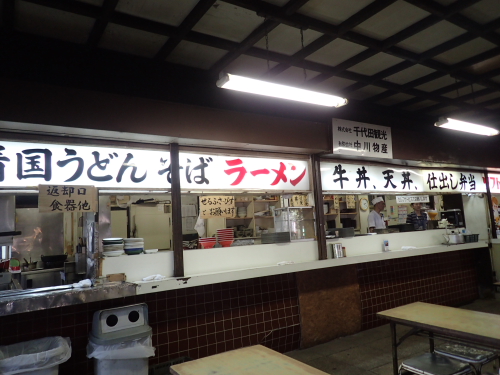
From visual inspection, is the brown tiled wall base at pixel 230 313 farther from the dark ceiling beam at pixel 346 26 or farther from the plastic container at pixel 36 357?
the dark ceiling beam at pixel 346 26


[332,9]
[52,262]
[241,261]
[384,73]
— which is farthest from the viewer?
[52,262]

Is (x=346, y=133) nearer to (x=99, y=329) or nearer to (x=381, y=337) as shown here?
(x=381, y=337)

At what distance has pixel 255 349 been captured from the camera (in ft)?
9.72

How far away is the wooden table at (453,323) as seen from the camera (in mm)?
2900

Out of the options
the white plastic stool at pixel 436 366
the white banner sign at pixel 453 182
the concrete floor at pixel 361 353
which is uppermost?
the white banner sign at pixel 453 182

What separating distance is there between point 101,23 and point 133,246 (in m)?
2.55

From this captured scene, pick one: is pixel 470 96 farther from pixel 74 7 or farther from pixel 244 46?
pixel 74 7

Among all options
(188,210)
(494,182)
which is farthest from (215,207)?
(494,182)

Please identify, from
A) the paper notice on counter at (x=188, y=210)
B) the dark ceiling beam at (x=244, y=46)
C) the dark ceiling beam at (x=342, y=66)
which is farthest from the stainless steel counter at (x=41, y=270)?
the dark ceiling beam at (x=342, y=66)

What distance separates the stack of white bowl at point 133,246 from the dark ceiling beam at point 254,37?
8.34ft

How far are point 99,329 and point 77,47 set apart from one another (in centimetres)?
319

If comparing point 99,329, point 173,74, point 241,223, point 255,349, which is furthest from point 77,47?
point 241,223

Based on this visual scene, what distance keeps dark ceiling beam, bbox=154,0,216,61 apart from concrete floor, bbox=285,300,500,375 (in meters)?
4.46

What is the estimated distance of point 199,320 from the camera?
4625 millimetres
